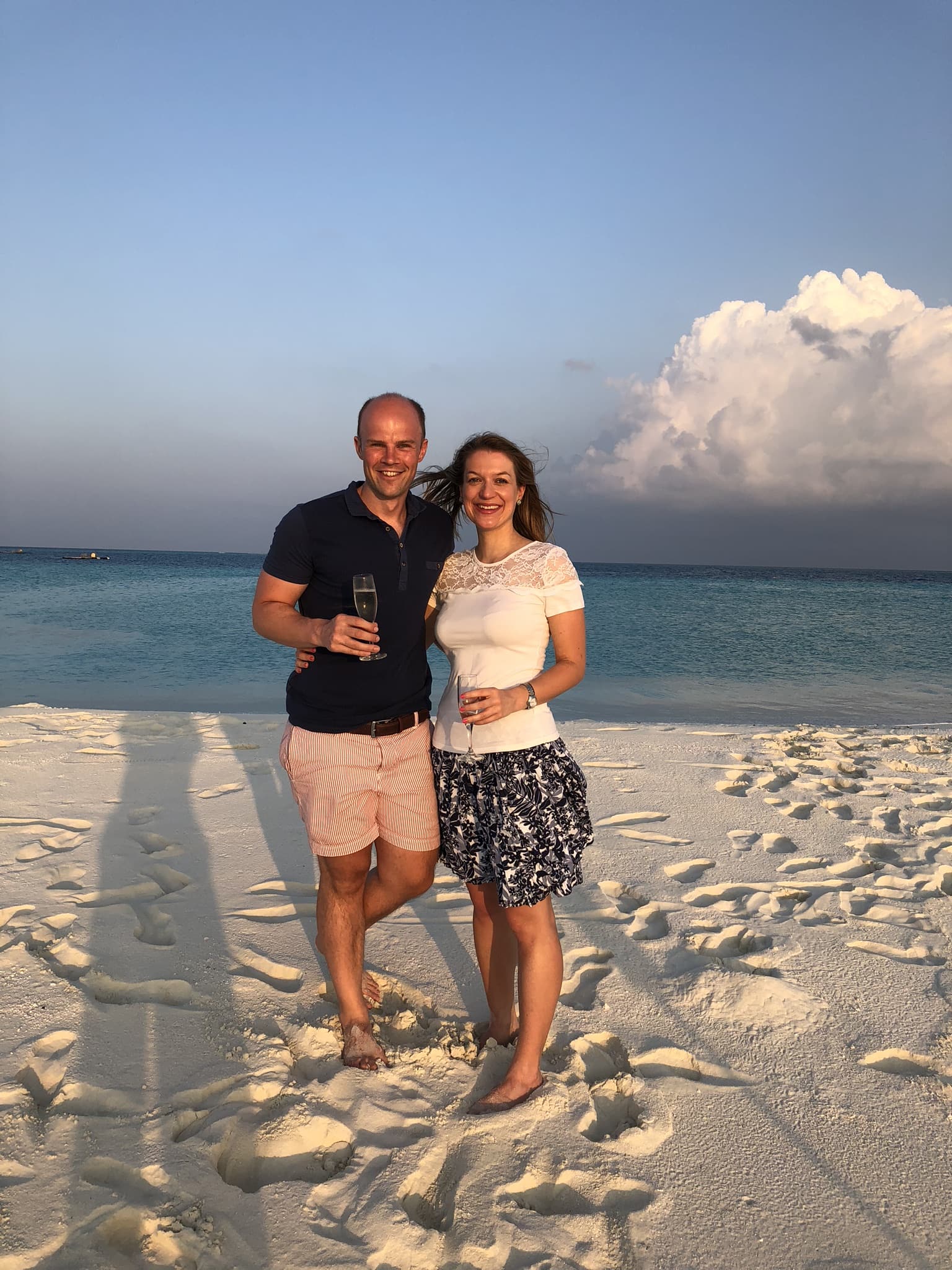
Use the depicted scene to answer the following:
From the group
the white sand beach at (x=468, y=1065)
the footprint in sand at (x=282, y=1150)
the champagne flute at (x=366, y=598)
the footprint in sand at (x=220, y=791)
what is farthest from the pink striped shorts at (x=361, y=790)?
the footprint in sand at (x=220, y=791)

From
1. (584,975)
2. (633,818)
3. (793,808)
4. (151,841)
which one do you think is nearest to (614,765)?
(633,818)

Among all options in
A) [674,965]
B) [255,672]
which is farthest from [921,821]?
[255,672]

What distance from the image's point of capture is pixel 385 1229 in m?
2.05

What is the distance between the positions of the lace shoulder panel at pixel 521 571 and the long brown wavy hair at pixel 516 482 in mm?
153

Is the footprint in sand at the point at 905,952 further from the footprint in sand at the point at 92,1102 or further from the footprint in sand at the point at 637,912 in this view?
the footprint in sand at the point at 92,1102

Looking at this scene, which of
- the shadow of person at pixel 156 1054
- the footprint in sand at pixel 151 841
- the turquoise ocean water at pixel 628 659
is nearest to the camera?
the shadow of person at pixel 156 1054

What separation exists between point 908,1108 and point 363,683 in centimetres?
234

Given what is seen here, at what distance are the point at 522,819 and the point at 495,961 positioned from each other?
68cm

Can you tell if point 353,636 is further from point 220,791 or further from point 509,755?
point 220,791

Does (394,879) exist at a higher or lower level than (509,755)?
lower

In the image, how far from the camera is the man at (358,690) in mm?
2902

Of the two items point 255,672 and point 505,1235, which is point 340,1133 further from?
point 255,672

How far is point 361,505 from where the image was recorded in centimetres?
294

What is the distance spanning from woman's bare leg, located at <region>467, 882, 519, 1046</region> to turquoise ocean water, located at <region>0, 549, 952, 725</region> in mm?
8148
